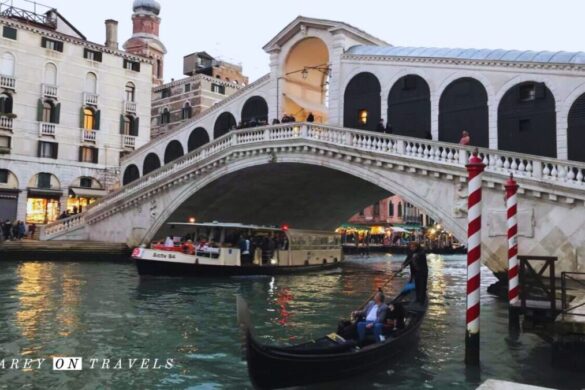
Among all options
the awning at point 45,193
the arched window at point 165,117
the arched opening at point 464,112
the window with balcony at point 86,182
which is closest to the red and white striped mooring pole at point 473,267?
the arched opening at point 464,112

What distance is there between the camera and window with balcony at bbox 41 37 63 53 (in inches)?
1085

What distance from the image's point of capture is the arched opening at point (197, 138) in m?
25.4

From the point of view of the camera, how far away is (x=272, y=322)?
33.3ft

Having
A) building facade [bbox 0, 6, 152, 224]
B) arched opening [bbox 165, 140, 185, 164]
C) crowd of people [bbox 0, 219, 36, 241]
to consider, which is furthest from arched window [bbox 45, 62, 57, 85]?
crowd of people [bbox 0, 219, 36, 241]

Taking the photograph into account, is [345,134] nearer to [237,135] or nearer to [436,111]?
[436,111]

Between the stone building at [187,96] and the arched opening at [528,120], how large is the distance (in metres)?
24.2

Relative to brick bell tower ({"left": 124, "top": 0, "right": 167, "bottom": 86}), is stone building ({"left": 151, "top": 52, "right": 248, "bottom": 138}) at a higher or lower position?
lower

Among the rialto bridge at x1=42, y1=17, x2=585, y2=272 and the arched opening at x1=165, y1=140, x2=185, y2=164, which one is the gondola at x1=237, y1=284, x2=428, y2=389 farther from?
the arched opening at x1=165, y1=140, x2=185, y2=164

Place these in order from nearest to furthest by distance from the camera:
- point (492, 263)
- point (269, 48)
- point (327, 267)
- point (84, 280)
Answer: point (492, 263) < point (84, 280) < point (269, 48) < point (327, 267)

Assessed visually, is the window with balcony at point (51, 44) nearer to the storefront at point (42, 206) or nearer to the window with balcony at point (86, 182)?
the window with balcony at point (86, 182)

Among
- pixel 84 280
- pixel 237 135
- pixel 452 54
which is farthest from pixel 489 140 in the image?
pixel 84 280

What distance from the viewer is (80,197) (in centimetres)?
2877

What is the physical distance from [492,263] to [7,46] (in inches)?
975

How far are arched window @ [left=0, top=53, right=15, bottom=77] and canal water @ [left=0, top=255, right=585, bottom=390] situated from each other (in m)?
14.0
